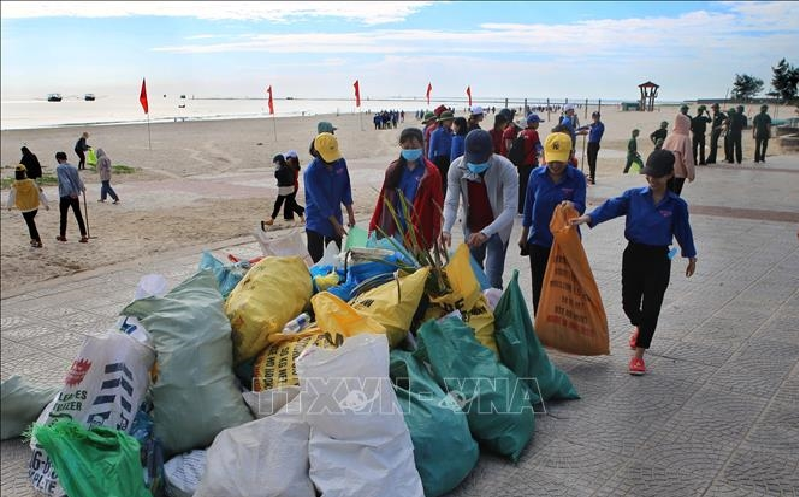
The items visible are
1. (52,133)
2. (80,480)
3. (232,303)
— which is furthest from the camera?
(52,133)

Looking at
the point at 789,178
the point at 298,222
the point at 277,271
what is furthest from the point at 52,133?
the point at 277,271

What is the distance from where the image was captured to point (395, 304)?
3.50m

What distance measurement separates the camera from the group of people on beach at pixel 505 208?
13.4ft

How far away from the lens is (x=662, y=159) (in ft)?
13.1

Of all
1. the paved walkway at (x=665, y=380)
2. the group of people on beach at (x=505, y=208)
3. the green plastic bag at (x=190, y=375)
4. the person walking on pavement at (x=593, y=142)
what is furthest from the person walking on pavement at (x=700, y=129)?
the green plastic bag at (x=190, y=375)

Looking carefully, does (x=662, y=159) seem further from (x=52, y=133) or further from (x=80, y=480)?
(x=52, y=133)

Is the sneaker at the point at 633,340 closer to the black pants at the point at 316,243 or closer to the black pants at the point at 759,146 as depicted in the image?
the black pants at the point at 316,243

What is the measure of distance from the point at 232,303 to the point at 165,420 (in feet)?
2.37

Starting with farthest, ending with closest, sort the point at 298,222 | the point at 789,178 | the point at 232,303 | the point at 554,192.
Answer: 1. the point at 789,178
2. the point at 298,222
3. the point at 554,192
4. the point at 232,303

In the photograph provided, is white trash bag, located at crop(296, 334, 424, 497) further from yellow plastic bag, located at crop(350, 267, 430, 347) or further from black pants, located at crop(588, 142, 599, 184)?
black pants, located at crop(588, 142, 599, 184)

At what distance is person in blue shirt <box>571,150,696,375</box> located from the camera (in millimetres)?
4051

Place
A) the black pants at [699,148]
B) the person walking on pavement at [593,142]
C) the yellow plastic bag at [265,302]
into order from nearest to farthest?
the yellow plastic bag at [265,302] → the person walking on pavement at [593,142] → the black pants at [699,148]

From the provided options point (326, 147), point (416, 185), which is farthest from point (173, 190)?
point (416, 185)

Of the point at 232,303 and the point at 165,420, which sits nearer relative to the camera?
the point at 165,420
